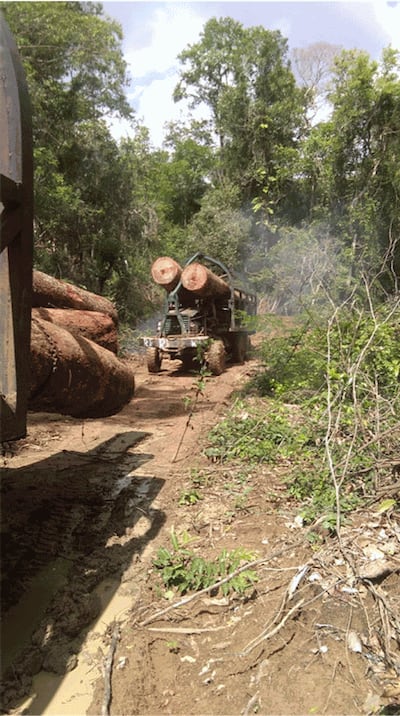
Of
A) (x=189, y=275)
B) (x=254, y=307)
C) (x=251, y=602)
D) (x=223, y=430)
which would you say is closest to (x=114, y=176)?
(x=254, y=307)

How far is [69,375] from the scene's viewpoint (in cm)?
347

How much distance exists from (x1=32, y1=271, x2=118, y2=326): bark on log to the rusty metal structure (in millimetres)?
1413

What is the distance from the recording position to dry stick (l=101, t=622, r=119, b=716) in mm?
2164

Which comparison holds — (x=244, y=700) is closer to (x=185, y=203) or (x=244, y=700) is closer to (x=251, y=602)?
(x=251, y=602)

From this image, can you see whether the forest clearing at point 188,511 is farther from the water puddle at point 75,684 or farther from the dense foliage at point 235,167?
the dense foliage at point 235,167

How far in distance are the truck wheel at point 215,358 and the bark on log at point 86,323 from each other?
623cm

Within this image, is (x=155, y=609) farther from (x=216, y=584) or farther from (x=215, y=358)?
(x=215, y=358)

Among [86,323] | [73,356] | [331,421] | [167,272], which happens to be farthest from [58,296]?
[167,272]

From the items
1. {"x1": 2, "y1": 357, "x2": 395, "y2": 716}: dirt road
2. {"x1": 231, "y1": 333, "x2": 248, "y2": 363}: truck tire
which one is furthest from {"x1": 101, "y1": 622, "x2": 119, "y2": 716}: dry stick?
{"x1": 231, "y1": 333, "x2": 248, "y2": 363}: truck tire

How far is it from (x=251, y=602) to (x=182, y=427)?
4211 millimetres

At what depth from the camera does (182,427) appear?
22.9 ft

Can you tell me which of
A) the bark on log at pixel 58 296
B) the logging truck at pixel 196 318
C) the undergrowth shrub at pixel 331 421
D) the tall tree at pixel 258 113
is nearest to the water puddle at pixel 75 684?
the undergrowth shrub at pixel 331 421

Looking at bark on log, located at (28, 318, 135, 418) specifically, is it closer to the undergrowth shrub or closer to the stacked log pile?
the stacked log pile

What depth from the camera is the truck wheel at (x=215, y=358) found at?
36.7 feet
